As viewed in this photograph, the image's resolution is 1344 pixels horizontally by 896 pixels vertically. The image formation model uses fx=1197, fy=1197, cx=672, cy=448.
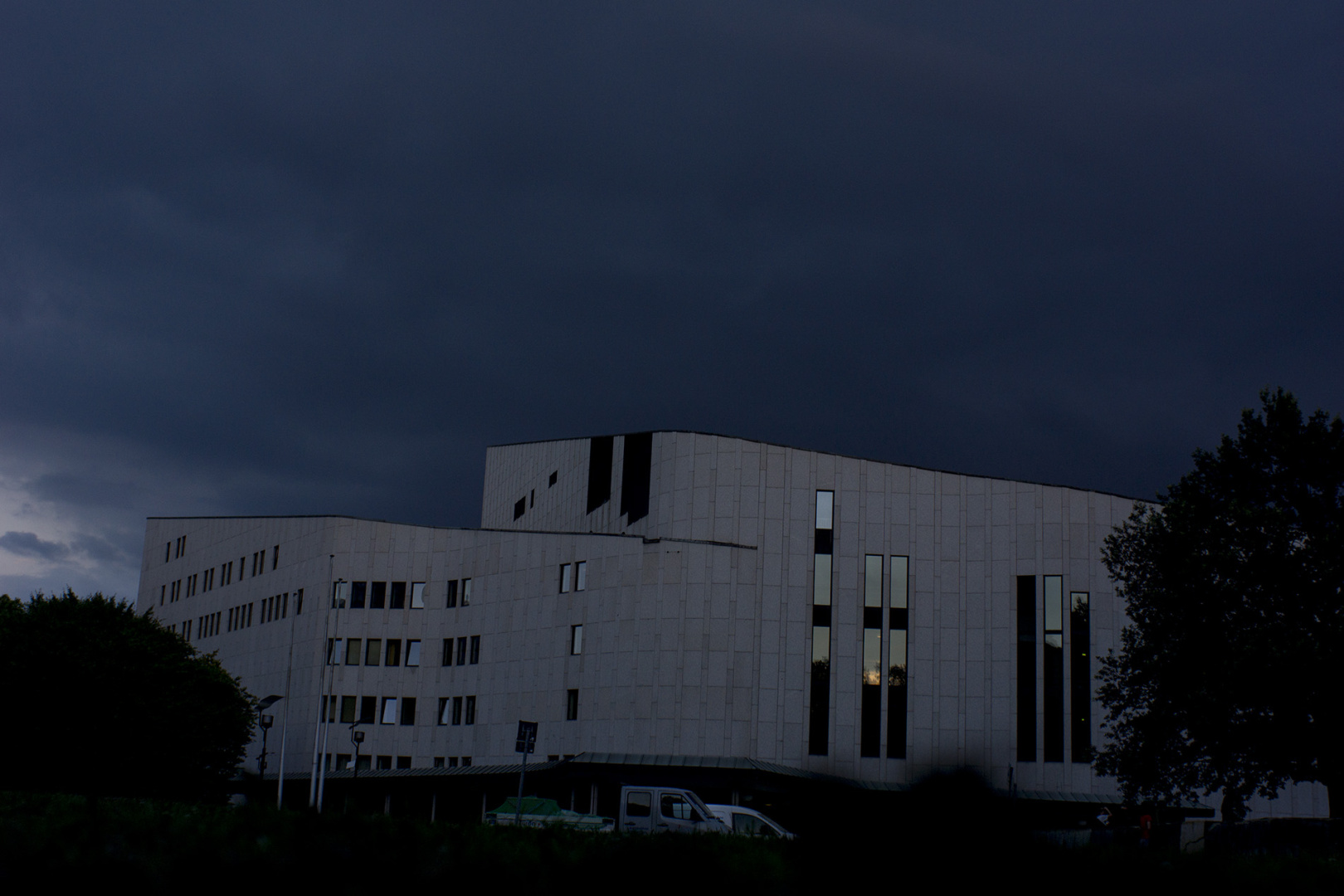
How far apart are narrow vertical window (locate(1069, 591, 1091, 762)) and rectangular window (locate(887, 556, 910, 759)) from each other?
866 cm

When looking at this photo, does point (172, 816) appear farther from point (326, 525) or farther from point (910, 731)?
point (326, 525)

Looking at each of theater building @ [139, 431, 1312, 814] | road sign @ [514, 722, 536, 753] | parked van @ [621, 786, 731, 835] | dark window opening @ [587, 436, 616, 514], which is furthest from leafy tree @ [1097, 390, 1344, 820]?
dark window opening @ [587, 436, 616, 514]

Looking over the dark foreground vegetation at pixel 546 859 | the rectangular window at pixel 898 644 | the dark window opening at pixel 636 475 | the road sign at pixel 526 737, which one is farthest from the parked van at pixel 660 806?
the dark window opening at pixel 636 475

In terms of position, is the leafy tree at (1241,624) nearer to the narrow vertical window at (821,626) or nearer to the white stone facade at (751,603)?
the white stone facade at (751,603)

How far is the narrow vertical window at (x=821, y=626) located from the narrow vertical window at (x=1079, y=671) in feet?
42.0

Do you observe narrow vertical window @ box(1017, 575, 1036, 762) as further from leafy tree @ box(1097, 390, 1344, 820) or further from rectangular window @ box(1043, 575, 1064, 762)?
leafy tree @ box(1097, 390, 1344, 820)

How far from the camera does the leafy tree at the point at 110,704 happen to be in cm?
4841

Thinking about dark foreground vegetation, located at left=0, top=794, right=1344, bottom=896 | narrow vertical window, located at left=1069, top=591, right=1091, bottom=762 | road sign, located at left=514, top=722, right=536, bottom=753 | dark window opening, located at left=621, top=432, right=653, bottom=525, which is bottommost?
road sign, located at left=514, top=722, right=536, bottom=753

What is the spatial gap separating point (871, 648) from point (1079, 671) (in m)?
11.0

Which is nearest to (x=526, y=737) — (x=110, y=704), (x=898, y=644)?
(x=110, y=704)

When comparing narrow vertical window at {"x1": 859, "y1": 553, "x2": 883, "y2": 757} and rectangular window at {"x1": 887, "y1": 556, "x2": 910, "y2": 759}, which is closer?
narrow vertical window at {"x1": 859, "y1": 553, "x2": 883, "y2": 757}

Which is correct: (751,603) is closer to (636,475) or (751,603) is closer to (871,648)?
(871,648)

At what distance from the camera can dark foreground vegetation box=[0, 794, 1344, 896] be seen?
16.3 ft

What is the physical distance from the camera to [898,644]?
217ft
